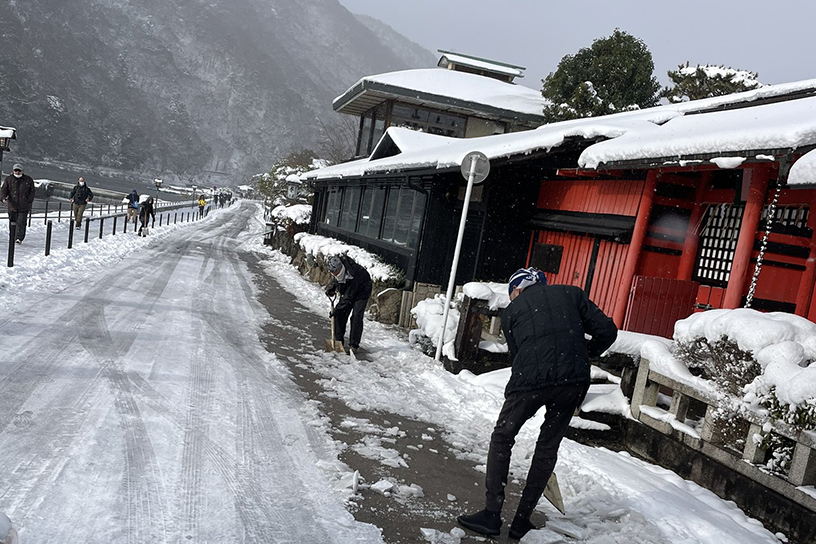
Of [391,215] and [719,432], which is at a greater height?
[391,215]

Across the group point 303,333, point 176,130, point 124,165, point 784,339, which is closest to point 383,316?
point 303,333

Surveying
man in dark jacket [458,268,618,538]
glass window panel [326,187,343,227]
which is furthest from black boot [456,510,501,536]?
glass window panel [326,187,343,227]

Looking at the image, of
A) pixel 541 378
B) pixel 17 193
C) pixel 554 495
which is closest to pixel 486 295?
pixel 554 495

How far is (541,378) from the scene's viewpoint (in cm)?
377

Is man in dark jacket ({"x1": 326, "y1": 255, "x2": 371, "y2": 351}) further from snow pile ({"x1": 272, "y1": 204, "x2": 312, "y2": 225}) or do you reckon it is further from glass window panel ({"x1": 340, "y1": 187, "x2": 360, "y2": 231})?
snow pile ({"x1": 272, "y1": 204, "x2": 312, "y2": 225})

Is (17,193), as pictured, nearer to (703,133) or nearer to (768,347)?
(703,133)

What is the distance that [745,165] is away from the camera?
632cm

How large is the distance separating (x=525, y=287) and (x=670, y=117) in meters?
7.54

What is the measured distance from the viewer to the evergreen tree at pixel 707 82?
74.9 feet

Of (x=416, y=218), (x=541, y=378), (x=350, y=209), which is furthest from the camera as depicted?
(x=350, y=209)

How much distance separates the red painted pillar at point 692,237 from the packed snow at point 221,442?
3091 millimetres

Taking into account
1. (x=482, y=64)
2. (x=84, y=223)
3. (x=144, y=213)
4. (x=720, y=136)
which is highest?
(x=482, y=64)

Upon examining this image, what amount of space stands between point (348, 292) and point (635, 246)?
14.2 ft

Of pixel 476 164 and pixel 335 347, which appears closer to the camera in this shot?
pixel 476 164
